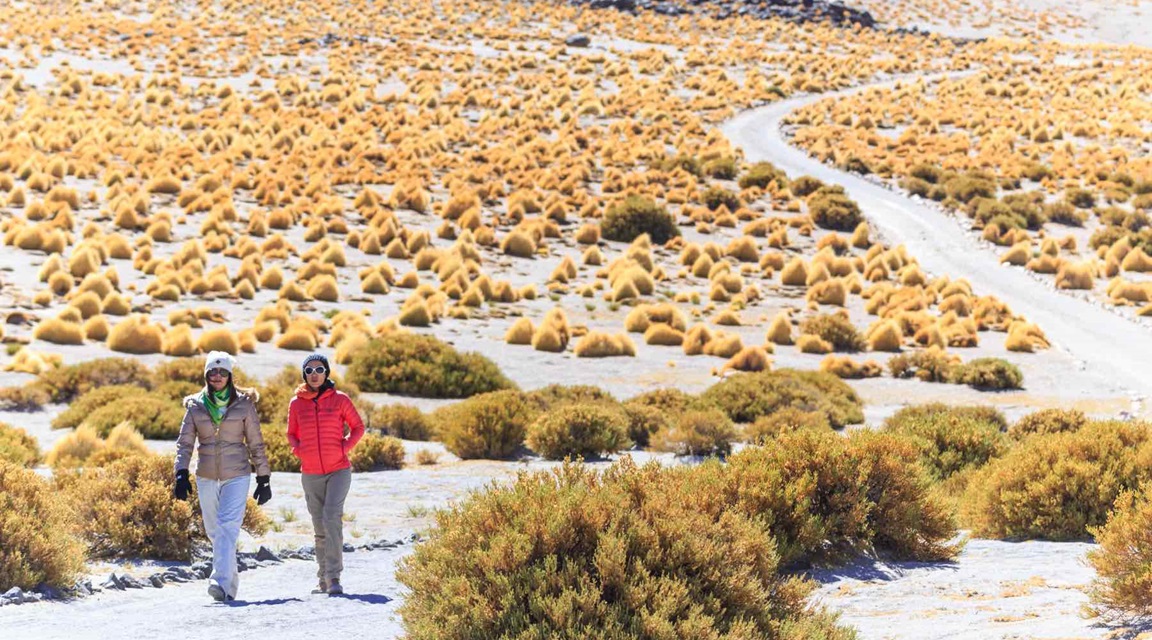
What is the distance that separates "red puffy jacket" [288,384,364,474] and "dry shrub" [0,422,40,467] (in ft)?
18.3

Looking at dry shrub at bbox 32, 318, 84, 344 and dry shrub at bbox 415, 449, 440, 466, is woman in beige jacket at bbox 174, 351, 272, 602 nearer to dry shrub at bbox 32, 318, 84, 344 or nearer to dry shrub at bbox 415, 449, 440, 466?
dry shrub at bbox 415, 449, 440, 466

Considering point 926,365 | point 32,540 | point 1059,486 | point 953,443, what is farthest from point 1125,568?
point 926,365

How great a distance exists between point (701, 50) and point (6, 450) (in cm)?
7517

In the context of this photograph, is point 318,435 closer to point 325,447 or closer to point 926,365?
point 325,447

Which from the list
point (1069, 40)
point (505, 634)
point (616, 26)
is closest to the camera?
point (505, 634)

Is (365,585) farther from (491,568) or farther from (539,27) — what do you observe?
(539,27)

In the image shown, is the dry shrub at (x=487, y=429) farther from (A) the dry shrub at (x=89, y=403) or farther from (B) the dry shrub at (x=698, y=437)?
(A) the dry shrub at (x=89, y=403)

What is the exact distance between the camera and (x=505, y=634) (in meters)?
5.41

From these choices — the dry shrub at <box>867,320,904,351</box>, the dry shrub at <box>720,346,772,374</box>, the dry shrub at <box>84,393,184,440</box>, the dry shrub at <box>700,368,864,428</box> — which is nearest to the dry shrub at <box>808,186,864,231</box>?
the dry shrub at <box>867,320,904,351</box>

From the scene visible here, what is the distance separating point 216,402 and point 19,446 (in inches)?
259

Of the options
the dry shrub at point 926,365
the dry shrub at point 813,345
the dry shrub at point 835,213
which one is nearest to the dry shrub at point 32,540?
the dry shrub at point 926,365

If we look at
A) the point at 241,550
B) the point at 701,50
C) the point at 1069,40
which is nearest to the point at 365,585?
the point at 241,550

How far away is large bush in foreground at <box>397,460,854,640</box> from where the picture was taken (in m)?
5.51

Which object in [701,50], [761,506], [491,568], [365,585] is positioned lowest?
[365,585]
